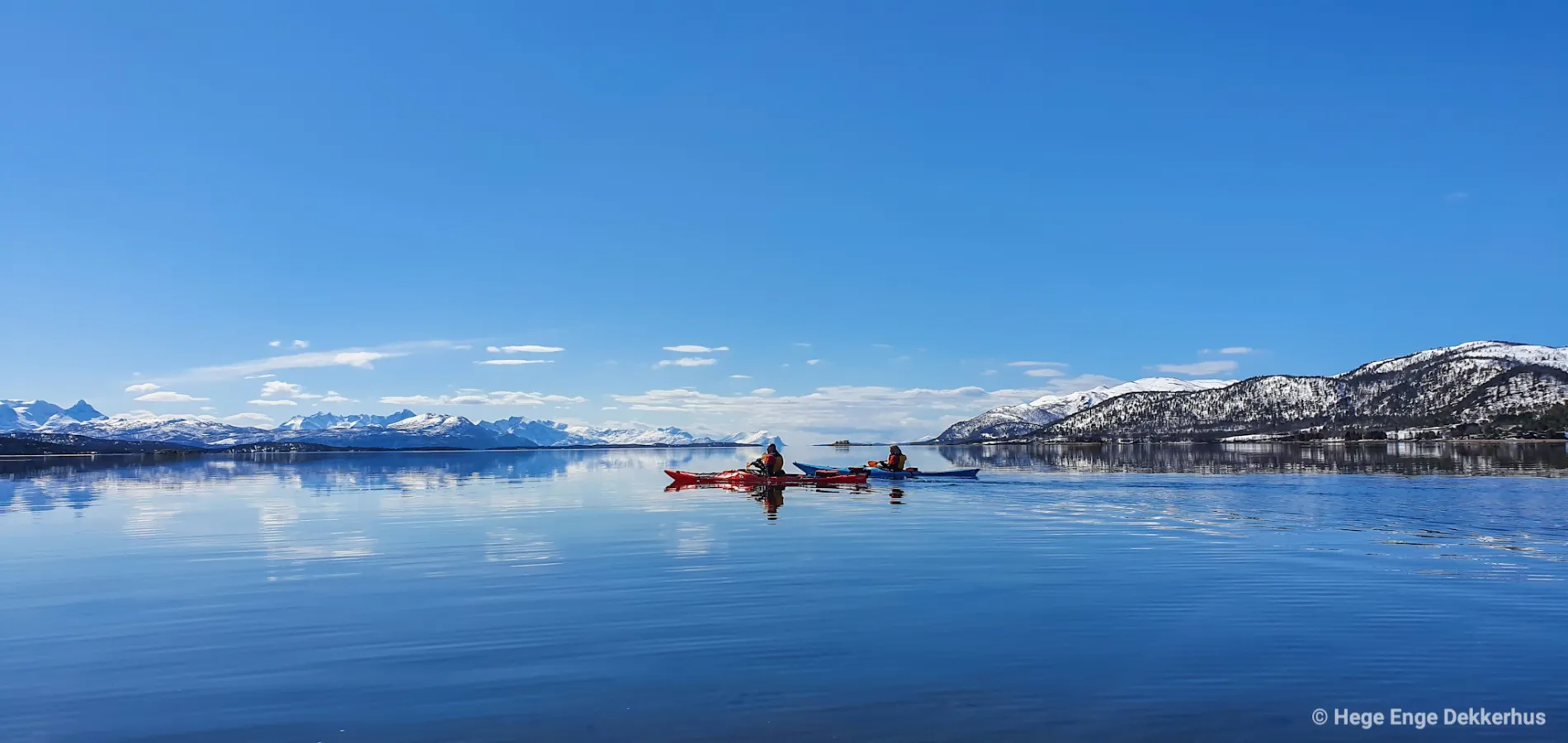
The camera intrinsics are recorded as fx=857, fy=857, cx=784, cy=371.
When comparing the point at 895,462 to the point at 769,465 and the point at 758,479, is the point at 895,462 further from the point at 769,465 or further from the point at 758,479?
the point at 758,479

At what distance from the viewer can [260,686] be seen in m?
14.8

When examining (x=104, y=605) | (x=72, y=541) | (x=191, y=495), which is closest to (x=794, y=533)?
(x=104, y=605)

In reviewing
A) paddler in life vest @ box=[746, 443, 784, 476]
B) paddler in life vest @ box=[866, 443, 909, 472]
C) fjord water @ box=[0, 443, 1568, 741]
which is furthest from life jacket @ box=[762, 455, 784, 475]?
fjord water @ box=[0, 443, 1568, 741]

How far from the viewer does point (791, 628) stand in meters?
18.5

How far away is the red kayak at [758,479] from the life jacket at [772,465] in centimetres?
47

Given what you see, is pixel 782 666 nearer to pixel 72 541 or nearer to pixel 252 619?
pixel 252 619

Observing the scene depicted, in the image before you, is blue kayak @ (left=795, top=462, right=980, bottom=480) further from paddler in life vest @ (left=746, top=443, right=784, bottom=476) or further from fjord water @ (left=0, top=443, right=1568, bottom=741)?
fjord water @ (left=0, top=443, right=1568, bottom=741)

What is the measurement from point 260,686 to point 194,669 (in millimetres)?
2533

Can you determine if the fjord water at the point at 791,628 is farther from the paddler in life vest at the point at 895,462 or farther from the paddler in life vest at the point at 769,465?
the paddler in life vest at the point at 895,462

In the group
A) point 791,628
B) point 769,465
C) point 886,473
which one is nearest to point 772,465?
point 769,465

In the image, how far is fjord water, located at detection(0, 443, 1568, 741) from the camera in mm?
12828

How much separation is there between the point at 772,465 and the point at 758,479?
1.64 metres

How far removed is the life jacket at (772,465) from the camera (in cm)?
7056

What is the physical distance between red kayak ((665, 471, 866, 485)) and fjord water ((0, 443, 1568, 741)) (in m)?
27.9
